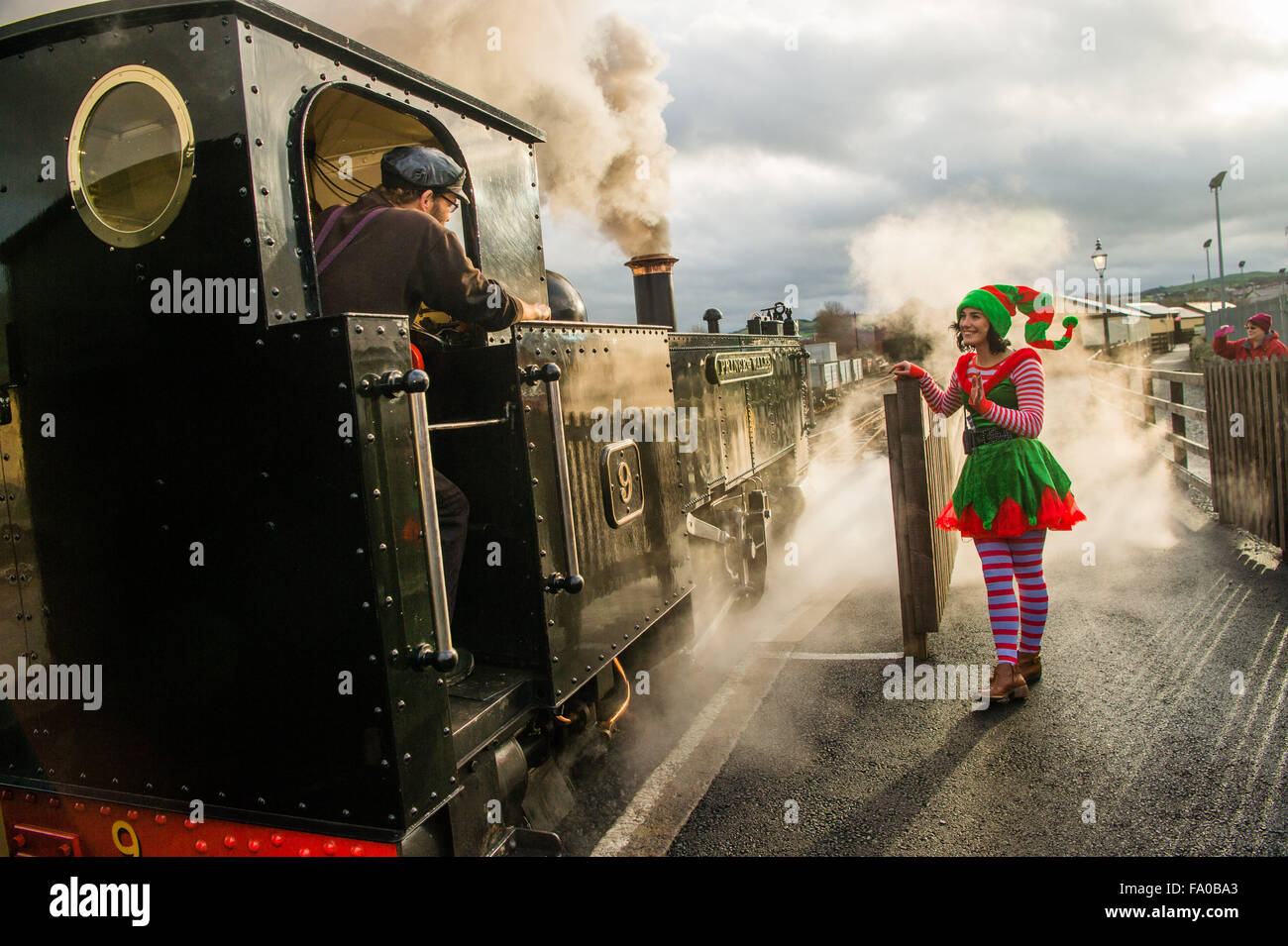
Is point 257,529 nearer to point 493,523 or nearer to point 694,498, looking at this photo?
point 493,523

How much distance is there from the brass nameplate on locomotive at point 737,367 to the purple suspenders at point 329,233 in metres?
2.91

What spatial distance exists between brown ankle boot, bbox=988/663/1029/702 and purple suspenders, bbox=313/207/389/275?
131 inches

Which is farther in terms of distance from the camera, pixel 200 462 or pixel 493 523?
pixel 493 523

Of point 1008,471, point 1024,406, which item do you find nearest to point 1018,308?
point 1024,406

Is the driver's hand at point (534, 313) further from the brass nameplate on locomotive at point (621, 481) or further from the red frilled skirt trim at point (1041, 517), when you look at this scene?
the red frilled skirt trim at point (1041, 517)

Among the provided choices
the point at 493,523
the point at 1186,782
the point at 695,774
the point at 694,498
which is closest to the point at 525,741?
the point at 493,523

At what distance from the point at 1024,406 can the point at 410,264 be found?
9.32 ft

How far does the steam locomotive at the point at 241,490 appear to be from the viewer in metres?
2.09

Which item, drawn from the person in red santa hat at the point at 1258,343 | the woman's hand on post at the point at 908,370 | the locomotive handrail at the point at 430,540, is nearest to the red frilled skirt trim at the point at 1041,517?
the woman's hand on post at the point at 908,370

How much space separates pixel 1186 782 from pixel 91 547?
3765 millimetres

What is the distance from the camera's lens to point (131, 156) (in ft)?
7.52

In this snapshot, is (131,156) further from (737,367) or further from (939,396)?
(737,367)

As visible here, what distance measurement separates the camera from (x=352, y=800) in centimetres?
212
